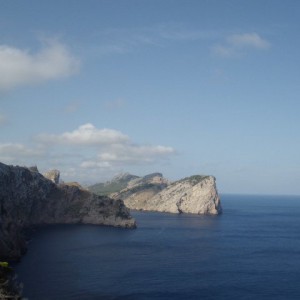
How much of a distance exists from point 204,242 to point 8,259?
80.8m

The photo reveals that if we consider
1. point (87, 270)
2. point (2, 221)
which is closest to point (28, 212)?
point (2, 221)

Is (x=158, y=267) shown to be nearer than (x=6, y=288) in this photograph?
No

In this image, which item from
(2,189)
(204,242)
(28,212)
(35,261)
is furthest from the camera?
(28,212)

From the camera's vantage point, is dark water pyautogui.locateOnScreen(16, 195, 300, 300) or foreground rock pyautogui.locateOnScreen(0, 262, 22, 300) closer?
foreground rock pyautogui.locateOnScreen(0, 262, 22, 300)

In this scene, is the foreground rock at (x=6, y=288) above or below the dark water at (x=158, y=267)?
above

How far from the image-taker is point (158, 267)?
4690 inches

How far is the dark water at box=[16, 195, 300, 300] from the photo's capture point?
9512 cm

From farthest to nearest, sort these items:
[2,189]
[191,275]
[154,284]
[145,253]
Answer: [2,189]
[145,253]
[191,275]
[154,284]

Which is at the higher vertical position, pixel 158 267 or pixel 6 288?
pixel 6 288

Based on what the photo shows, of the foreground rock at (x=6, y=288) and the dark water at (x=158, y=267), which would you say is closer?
the foreground rock at (x=6, y=288)

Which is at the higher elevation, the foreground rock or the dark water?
the foreground rock

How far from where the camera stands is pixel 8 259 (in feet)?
384

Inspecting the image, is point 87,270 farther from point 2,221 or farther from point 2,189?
point 2,189

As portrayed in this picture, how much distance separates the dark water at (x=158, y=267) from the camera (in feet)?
312
